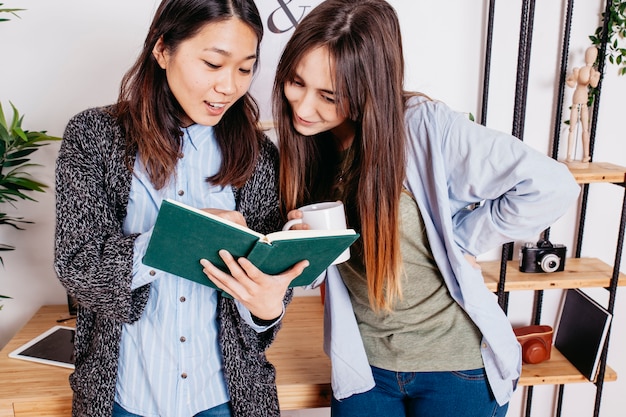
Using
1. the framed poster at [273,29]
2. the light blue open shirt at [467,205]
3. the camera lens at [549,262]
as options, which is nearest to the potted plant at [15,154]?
the framed poster at [273,29]

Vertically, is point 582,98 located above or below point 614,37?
below

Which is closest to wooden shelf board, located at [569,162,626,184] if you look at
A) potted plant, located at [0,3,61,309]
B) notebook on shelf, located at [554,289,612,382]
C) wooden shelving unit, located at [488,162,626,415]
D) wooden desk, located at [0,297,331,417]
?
wooden shelving unit, located at [488,162,626,415]

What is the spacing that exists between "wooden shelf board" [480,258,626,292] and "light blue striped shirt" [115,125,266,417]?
3.11 ft

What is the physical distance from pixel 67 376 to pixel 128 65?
86cm

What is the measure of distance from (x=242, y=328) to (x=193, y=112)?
0.41 meters

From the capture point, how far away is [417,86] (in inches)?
68.6

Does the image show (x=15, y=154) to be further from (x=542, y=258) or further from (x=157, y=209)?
(x=542, y=258)

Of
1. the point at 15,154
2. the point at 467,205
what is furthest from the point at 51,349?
the point at 467,205

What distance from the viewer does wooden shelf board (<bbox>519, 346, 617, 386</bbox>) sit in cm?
170

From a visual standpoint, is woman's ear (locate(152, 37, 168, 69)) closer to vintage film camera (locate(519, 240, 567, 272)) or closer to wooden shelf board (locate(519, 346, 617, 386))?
vintage film camera (locate(519, 240, 567, 272))

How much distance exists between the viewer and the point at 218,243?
828 millimetres

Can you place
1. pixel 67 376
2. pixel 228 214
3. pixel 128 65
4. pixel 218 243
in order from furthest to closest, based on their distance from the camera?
pixel 128 65
pixel 67 376
pixel 228 214
pixel 218 243

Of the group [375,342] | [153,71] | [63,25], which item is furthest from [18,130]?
[375,342]

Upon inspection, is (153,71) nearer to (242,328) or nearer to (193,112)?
(193,112)
